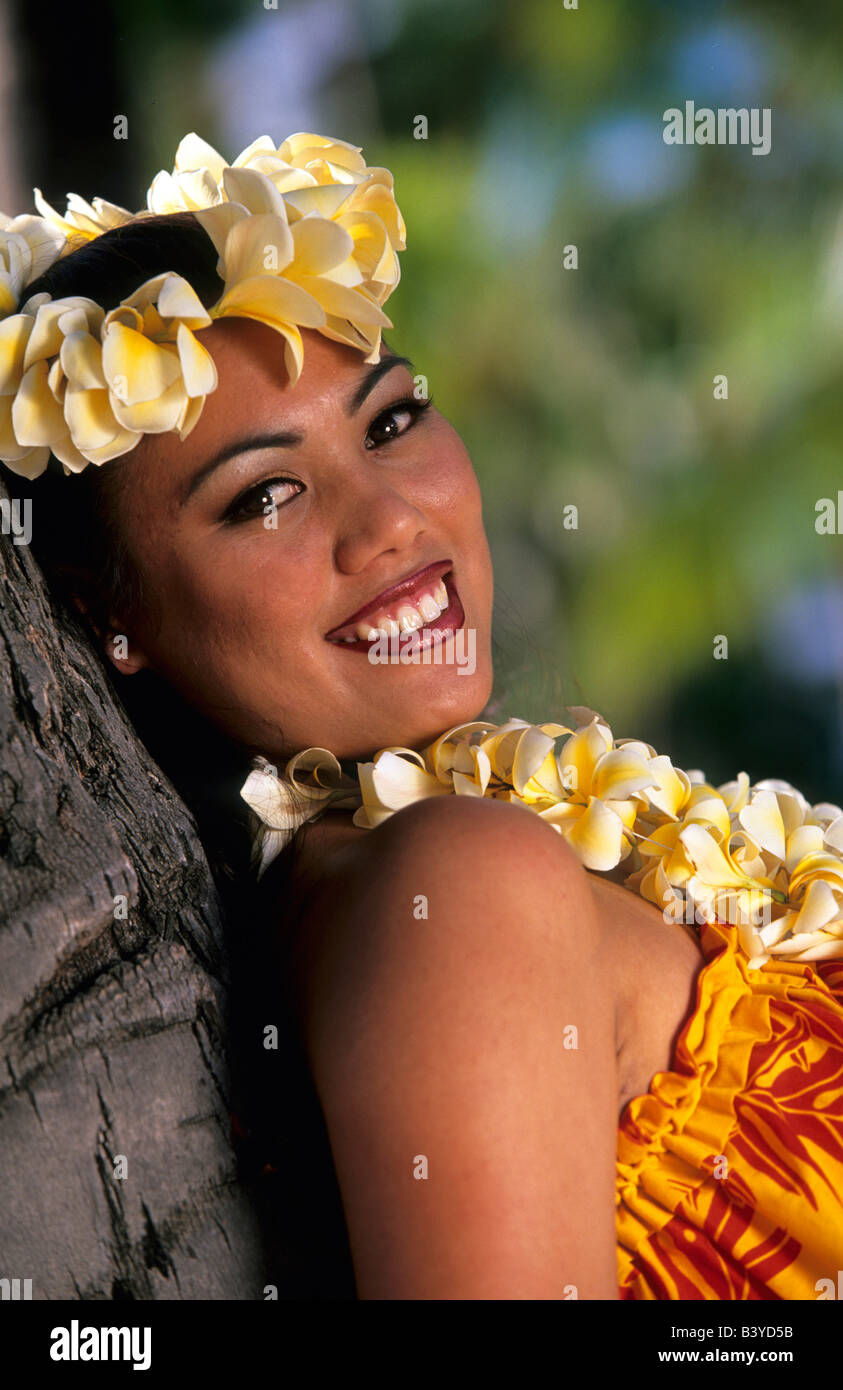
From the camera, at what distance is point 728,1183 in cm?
79

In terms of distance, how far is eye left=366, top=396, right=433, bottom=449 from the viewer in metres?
1.00

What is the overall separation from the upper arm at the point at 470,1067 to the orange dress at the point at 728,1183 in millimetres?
129

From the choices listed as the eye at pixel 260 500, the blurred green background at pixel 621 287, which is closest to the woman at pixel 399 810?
the eye at pixel 260 500

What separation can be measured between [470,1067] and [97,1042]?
0.69 feet

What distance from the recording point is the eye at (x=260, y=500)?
3.05 ft

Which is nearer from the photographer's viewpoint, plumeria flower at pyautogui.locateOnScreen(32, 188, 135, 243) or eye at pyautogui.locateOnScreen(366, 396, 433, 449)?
eye at pyautogui.locateOnScreen(366, 396, 433, 449)

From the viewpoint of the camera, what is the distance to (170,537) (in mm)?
945

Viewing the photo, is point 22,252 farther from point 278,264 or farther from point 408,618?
point 408,618

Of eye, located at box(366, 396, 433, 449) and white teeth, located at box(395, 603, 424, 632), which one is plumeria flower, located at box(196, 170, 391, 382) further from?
white teeth, located at box(395, 603, 424, 632)

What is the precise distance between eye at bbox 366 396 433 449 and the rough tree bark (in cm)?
35

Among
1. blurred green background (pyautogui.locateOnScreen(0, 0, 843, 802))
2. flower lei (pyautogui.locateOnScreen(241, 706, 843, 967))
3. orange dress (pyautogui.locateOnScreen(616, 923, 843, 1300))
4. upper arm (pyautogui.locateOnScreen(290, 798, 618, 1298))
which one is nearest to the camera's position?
upper arm (pyautogui.locateOnScreen(290, 798, 618, 1298))

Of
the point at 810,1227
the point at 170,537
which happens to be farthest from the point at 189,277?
the point at 810,1227

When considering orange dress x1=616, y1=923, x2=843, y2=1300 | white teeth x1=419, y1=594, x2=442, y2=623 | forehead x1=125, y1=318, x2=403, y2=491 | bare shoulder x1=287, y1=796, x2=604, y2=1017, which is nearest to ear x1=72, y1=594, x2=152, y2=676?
forehead x1=125, y1=318, x2=403, y2=491

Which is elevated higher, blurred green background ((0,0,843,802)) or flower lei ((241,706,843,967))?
blurred green background ((0,0,843,802))
